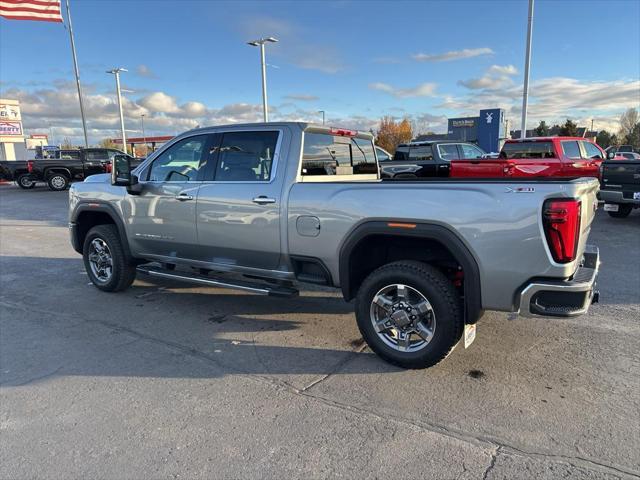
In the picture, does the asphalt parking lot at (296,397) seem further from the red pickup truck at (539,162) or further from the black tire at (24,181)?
the black tire at (24,181)

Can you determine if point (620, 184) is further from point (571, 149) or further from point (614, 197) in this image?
point (571, 149)

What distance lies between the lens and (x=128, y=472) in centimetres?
259

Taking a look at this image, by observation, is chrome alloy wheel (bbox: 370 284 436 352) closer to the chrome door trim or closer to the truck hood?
the chrome door trim

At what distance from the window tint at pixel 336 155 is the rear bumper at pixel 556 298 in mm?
2174

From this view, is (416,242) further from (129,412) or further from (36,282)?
(36,282)

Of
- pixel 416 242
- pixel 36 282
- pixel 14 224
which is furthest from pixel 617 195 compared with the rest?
pixel 14 224

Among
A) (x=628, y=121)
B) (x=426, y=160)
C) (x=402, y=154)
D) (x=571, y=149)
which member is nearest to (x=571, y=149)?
(x=571, y=149)

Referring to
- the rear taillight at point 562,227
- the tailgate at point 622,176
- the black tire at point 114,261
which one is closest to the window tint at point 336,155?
the rear taillight at point 562,227

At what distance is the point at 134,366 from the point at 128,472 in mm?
1379

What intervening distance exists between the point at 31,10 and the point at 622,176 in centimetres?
2043

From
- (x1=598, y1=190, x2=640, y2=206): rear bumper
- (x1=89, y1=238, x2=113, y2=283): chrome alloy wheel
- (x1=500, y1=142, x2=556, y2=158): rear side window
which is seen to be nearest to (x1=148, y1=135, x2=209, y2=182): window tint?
(x1=89, y1=238, x2=113, y2=283): chrome alloy wheel

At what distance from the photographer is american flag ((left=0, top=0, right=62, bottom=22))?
681 inches

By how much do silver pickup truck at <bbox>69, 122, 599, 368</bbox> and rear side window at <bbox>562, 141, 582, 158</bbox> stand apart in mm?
9270

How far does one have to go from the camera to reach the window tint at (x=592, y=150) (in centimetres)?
1322
